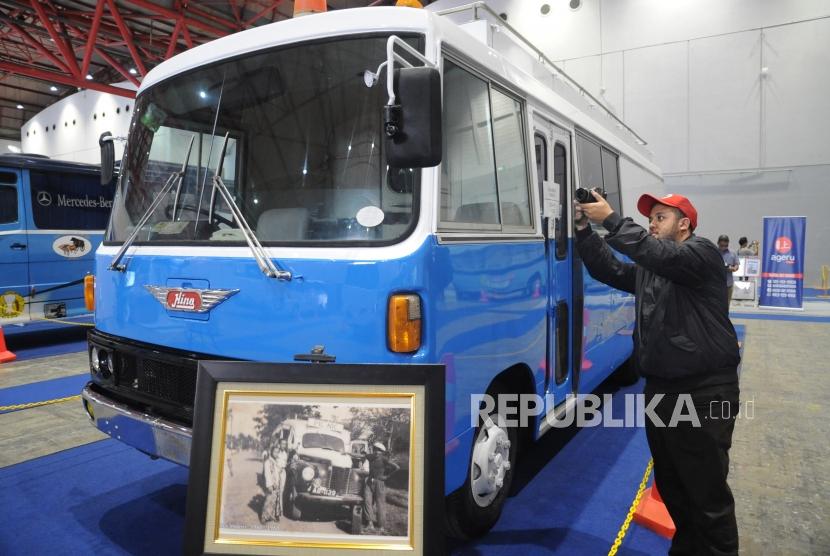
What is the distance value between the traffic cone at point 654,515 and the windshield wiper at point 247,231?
2331mm

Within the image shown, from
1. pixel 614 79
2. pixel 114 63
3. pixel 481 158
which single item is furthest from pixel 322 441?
pixel 114 63

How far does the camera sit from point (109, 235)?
3.21 m

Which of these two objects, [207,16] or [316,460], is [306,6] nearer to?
[316,460]

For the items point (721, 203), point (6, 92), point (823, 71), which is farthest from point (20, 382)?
point (6, 92)

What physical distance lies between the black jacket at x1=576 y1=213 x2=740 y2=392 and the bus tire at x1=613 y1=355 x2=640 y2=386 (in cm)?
391

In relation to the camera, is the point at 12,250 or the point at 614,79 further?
the point at 614,79

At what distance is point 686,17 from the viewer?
638 inches

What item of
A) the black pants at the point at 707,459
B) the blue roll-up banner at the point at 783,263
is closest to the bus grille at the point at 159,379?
the black pants at the point at 707,459

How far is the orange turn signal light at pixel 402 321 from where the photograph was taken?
7.30 ft

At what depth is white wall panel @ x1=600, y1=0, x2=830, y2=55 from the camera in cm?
1532

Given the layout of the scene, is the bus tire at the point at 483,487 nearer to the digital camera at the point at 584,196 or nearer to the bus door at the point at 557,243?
the bus door at the point at 557,243

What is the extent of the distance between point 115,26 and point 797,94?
66.8 feet

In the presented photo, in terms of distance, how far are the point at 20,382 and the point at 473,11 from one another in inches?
254

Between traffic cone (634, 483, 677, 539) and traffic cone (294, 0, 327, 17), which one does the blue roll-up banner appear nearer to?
traffic cone (634, 483, 677, 539)
